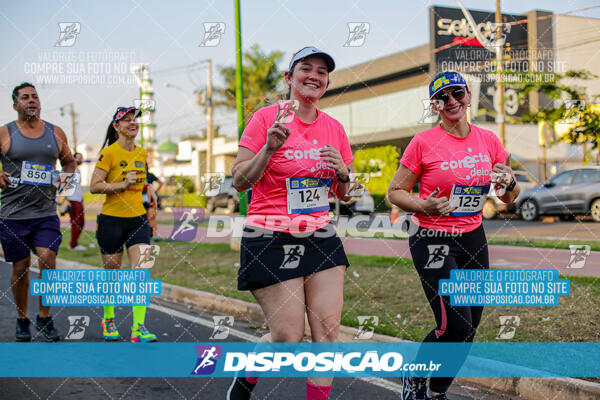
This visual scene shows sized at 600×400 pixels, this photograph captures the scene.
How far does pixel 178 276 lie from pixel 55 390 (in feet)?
18.8

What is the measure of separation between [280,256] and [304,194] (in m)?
0.33

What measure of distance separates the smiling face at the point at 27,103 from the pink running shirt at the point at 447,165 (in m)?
3.49

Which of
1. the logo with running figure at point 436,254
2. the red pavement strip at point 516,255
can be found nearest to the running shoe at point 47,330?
the logo with running figure at point 436,254

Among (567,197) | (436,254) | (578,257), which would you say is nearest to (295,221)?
(436,254)

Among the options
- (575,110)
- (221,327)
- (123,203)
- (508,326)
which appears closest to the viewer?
(508,326)

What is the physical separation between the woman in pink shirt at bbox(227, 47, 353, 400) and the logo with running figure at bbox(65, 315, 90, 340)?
10.8 feet

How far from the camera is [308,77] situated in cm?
311

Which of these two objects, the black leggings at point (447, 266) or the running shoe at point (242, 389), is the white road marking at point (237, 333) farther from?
the running shoe at point (242, 389)

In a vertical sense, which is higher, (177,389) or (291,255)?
(291,255)

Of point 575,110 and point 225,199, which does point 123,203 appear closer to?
point 575,110

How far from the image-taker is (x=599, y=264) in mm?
8578

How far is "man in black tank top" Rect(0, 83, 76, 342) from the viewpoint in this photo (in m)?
5.49

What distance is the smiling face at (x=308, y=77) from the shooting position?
10.2ft

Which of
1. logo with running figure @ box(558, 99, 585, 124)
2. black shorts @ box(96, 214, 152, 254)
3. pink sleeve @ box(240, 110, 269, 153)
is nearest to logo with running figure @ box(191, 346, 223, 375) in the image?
black shorts @ box(96, 214, 152, 254)
